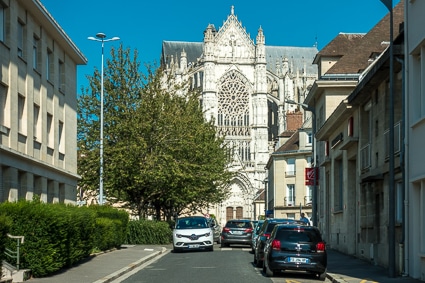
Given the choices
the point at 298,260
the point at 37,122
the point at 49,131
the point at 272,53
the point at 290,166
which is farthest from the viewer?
the point at 272,53

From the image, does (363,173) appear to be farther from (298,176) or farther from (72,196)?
(298,176)

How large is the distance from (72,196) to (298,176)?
3828cm

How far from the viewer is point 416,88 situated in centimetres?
2047

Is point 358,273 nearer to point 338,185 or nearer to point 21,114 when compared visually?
point 21,114

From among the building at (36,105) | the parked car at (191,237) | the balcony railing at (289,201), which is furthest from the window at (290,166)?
the parked car at (191,237)

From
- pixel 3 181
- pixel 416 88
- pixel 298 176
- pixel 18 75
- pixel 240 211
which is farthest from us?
pixel 240 211

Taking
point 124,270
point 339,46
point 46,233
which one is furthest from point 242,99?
point 46,233

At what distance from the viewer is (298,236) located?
72.3 feet

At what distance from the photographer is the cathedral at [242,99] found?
4742 inches

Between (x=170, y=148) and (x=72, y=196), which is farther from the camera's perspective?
(x=170, y=148)

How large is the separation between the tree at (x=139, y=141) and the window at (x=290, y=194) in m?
25.0

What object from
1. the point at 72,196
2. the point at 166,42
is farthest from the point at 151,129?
the point at 166,42

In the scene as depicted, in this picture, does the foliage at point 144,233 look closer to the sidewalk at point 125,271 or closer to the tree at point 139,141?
the tree at point 139,141

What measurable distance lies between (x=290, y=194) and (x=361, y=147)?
1838 inches
